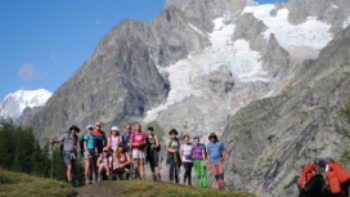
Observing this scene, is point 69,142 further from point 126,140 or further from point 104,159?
point 126,140

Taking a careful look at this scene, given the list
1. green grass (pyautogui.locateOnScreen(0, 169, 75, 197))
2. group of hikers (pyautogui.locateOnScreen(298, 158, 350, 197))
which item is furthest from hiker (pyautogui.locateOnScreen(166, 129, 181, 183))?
group of hikers (pyautogui.locateOnScreen(298, 158, 350, 197))

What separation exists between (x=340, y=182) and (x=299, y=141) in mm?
172907

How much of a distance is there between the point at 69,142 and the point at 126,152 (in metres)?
3.15

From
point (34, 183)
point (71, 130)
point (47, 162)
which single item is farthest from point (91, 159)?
point (47, 162)

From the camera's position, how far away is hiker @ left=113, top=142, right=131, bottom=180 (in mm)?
25438

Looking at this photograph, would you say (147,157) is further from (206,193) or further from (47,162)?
(47,162)

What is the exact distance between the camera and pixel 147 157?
25734 mm

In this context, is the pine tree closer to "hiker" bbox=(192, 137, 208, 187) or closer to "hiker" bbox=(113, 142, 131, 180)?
"hiker" bbox=(113, 142, 131, 180)

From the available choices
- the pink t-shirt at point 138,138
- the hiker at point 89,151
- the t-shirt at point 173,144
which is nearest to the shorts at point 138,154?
the pink t-shirt at point 138,138

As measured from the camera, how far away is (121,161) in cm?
2556

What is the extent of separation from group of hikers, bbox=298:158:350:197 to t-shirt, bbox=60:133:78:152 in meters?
12.7

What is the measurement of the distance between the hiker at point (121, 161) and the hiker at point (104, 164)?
1.22 feet

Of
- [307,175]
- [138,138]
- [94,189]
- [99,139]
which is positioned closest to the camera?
[307,175]

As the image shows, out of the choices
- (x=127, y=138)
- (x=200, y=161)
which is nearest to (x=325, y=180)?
(x=200, y=161)
